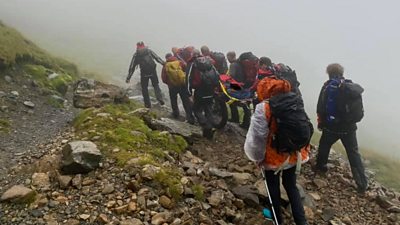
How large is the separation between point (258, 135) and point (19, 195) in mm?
4561

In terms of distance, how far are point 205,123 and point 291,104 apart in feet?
21.7

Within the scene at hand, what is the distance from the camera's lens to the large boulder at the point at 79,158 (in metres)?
8.16

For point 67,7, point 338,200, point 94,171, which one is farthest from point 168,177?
point 67,7

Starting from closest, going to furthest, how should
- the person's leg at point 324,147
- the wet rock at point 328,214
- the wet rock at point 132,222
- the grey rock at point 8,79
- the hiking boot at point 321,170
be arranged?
the wet rock at point 132,222
the wet rock at point 328,214
the person's leg at point 324,147
the hiking boot at point 321,170
the grey rock at point 8,79

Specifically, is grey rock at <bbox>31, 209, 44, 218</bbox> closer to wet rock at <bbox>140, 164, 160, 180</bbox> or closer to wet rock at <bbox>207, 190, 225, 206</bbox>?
wet rock at <bbox>140, 164, 160, 180</bbox>

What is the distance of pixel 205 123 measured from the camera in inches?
541

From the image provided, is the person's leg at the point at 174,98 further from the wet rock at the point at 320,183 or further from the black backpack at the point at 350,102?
the black backpack at the point at 350,102

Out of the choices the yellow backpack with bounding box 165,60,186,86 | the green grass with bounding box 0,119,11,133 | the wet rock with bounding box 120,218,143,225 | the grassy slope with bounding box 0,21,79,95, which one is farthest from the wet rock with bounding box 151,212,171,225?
the grassy slope with bounding box 0,21,79,95

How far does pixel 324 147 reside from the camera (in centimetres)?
1191

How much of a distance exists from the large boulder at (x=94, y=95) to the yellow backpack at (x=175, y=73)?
76.6 inches

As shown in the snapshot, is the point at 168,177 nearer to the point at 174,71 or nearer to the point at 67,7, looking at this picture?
the point at 174,71

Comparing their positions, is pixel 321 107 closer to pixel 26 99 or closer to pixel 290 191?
pixel 290 191

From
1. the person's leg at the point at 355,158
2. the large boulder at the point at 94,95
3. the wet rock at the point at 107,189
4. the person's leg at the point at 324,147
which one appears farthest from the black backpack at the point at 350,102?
the large boulder at the point at 94,95

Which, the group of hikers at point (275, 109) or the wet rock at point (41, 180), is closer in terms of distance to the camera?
the group of hikers at point (275, 109)
